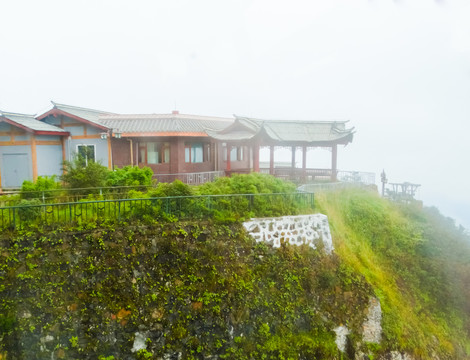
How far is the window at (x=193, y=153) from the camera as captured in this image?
20.4 metres

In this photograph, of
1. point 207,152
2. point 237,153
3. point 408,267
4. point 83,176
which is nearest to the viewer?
point 83,176

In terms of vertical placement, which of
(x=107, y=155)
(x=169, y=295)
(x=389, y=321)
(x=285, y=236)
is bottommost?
(x=389, y=321)

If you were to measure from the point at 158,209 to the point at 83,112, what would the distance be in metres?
13.4

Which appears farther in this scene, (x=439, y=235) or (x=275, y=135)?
(x=275, y=135)

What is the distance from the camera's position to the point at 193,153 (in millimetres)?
20891

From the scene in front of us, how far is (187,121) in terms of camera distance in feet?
68.2

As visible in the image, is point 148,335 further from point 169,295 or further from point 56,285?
point 56,285

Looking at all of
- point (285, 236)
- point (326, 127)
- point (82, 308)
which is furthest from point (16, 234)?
point (326, 127)

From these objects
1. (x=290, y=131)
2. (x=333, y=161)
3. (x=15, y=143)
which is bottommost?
(x=333, y=161)

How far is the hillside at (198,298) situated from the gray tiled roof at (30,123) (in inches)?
400

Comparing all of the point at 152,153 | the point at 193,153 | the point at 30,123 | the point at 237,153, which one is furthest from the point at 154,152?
the point at 30,123

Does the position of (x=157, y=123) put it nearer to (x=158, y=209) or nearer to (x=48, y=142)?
(x=48, y=142)

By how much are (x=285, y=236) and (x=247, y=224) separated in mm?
1409

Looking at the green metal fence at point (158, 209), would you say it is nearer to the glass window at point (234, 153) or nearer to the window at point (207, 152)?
the window at point (207, 152)
